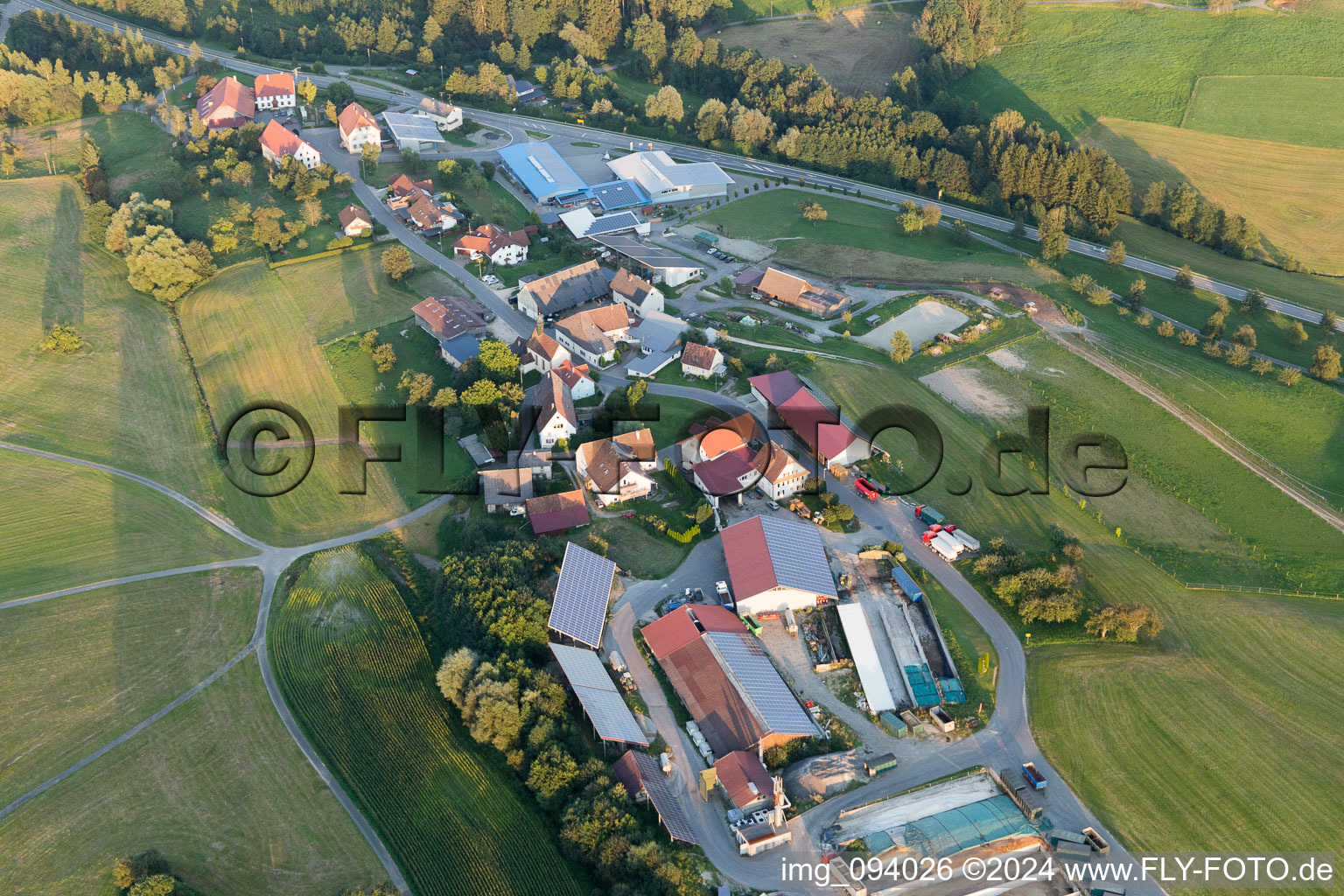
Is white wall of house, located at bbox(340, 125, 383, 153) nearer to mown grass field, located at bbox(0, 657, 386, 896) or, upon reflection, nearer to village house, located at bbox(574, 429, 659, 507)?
village house, located at bbox(574, 429, 659, 507)

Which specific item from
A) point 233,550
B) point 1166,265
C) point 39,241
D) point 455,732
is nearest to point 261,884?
point 455,732

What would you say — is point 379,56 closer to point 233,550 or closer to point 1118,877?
point 233,550

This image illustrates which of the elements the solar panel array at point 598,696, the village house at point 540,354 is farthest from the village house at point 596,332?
the solar panel array at point 598,696

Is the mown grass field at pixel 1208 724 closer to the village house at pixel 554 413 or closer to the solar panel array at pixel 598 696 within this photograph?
the solar panel array at pixel 598 696

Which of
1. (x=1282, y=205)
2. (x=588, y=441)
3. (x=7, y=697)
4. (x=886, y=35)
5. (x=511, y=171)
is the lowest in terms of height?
(x=7, y=697)

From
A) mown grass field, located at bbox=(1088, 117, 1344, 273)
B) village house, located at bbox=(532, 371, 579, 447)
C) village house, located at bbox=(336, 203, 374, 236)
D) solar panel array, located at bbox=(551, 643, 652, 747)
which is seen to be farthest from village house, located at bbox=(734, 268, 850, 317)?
mown grass field, located at bbox=(1088, 117, 1344, 273)

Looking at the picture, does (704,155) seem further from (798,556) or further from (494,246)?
(798,556)
